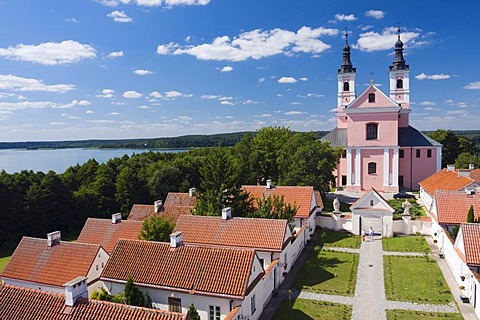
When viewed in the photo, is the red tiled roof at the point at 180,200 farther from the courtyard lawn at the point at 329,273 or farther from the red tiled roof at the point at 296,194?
the courtyard lawn at the point at 329,273

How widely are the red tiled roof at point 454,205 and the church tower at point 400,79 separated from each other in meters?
26.7

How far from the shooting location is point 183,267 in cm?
1612

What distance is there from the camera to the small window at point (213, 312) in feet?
49.4

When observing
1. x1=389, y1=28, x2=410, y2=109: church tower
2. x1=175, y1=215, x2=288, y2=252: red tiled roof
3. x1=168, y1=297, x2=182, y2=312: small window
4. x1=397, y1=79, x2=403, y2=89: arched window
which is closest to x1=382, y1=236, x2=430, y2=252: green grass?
x1=175, y1=215, x2=288, y2=252: red tiled roof

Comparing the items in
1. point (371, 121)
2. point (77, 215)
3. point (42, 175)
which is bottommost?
point (77, 215)

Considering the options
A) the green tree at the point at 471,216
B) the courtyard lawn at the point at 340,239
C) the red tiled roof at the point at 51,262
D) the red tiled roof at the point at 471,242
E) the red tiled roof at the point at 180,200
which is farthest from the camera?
the red tiled roof at the point at 180,200

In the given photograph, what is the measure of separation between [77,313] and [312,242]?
19243mm

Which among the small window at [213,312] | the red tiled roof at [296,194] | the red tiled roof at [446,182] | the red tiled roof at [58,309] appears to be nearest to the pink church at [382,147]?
the red tiled roof at [446,182]

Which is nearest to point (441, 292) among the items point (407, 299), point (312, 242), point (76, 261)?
point (407, 299)

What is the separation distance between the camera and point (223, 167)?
2867 cm

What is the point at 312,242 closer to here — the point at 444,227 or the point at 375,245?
the point at 375,245

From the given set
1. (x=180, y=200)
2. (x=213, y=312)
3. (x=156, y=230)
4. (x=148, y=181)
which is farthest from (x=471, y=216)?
(x=148, y=181)

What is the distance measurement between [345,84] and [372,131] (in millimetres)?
11289

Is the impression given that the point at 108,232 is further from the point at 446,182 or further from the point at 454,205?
the point at 446,182
